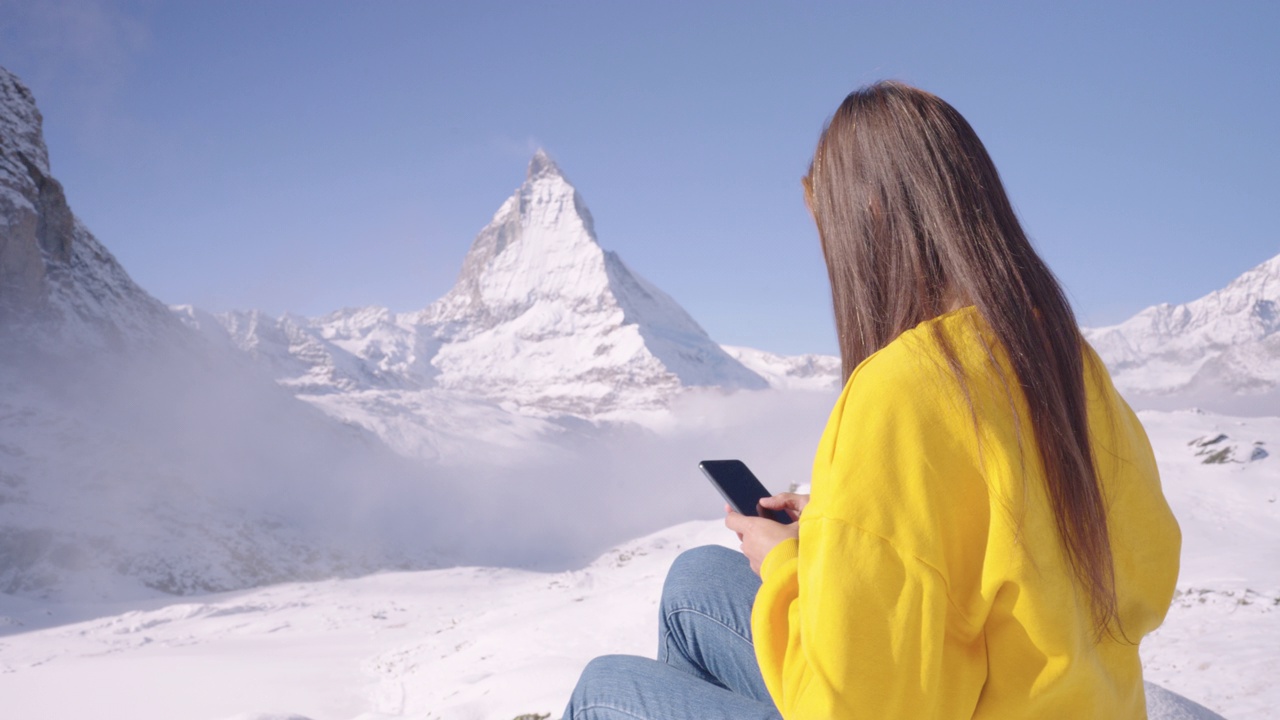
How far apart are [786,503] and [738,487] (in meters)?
0.15

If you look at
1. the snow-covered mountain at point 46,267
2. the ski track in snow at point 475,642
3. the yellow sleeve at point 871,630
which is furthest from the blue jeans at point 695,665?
the snow-covered mountain at point 46,267

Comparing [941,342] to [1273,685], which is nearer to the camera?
[941,342]

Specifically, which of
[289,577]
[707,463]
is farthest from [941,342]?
[289,577]

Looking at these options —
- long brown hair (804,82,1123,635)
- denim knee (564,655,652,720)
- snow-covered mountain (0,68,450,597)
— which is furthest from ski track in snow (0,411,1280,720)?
snow-covered mountain (0,68,450,597)

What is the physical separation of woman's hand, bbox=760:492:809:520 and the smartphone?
0.05 feet

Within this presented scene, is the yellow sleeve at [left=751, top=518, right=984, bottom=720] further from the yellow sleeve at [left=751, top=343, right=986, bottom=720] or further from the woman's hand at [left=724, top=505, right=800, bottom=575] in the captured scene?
the woman's hand at [left=724, top=505, right=800, bottom=575]

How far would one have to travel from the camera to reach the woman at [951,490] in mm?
1133

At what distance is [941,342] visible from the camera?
49.1 inches

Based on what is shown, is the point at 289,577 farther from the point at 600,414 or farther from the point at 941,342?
the point at 600,414

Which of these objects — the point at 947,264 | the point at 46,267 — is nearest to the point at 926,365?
the point at 947,264

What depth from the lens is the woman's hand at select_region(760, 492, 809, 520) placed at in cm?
180

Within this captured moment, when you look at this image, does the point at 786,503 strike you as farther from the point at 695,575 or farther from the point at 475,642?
the point at 475,642

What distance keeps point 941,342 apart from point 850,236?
1.29ft

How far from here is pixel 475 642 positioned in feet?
26.8
